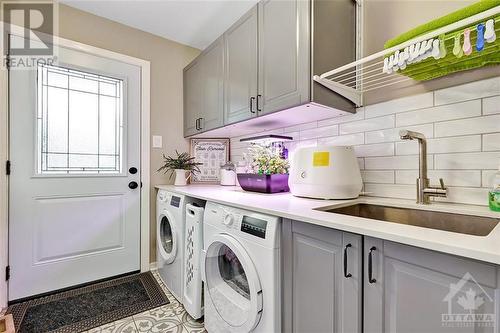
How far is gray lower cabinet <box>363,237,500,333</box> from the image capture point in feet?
1.84

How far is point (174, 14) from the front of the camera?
2.07 m

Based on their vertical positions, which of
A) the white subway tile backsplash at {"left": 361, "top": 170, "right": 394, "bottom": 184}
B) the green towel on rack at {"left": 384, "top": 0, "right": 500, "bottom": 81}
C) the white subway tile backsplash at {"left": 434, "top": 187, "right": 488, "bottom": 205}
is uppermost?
the green towel on rack at {"left": 384, "top": 0, "right": 500, "bottom": 81}

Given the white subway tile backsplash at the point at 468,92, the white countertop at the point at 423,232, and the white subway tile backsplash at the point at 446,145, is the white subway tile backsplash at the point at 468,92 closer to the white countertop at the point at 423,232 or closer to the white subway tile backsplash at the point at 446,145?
the white subway tile backsplash at the point at 446,145

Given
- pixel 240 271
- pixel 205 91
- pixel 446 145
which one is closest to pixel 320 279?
pixel 240 271

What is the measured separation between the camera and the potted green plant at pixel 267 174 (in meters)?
1.60

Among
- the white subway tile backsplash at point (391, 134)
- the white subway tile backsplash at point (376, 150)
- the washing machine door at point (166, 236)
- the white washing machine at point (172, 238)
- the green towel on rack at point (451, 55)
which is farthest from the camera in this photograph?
the washing machine door at point (166, 236)

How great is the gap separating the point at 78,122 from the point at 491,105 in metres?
2.72

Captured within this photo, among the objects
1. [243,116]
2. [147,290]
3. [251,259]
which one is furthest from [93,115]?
[251,259]

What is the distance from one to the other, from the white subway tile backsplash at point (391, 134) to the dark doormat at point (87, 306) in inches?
73.4

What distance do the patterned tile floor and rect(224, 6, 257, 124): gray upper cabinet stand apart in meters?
1.44

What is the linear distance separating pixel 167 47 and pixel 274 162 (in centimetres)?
179

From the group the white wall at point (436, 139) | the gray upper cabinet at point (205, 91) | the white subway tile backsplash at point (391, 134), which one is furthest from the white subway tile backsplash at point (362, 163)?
the gray upper cabinet at point (205, 91)

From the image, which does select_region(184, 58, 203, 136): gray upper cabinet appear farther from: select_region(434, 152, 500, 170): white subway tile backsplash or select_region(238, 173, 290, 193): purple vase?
select_region(434, 152, 500, 170): white subway tile backsplash

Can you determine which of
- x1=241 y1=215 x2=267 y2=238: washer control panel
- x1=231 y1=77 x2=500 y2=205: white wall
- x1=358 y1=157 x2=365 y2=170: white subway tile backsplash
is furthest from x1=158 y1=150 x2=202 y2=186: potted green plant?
x1=358 y1=157 x2=365 y2=170: white subway tile backsplash
